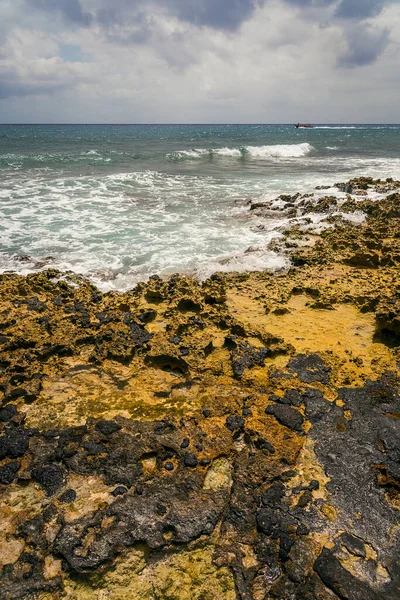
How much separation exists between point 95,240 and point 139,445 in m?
9.23

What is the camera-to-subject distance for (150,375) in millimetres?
5832

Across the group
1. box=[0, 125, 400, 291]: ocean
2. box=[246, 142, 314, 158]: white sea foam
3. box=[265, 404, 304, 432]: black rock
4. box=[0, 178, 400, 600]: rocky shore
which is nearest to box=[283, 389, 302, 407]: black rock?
box=[0, 178, 400, 600]: rocky shore

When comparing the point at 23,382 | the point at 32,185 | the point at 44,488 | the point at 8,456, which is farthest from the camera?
the point at 32,185

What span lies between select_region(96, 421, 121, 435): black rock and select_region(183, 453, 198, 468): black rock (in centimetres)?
98

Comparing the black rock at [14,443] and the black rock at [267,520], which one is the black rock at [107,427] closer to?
the black rock at [14,443]

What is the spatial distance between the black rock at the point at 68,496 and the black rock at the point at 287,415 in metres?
2.56

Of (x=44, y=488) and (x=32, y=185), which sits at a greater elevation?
(x=32, y=185)

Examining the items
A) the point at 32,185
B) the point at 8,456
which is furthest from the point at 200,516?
the point at 32,185

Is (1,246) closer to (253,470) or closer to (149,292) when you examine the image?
(149,292)

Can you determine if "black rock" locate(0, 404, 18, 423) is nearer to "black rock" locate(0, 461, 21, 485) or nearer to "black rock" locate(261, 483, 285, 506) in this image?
"black rock" locate(0, 461, 21, 485)

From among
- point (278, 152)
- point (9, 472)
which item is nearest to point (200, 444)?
point (9, 472)

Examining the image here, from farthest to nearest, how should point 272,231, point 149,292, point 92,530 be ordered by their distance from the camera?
point 272,231
point 149,292
point 92,530

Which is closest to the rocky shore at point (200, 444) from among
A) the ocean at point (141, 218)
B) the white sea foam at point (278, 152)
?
the ocean at point (141, 218)

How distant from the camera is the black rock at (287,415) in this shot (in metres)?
4.81
